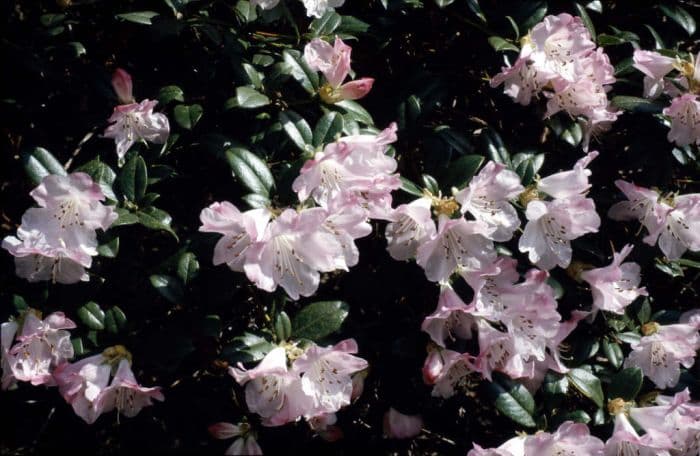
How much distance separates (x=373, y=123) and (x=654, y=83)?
728 mm

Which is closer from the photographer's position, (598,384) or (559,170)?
(598,384)

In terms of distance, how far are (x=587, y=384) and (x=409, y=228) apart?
1.99 ft

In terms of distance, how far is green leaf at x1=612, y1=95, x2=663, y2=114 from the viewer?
6.03 feet

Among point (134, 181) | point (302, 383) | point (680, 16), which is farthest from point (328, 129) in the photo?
point (680, 16)

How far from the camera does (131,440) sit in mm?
1688

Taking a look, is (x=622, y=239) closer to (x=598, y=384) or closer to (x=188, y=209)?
(x=598, y=384)

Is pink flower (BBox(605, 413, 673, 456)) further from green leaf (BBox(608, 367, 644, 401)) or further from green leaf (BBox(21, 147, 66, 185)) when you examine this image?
green leaf (BBox(21, 147, 66, 185))

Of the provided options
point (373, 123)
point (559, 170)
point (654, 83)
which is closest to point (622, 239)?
point (559, 170)

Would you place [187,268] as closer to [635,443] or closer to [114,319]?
[114,319]

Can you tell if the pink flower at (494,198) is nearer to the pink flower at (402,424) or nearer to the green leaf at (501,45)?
the green leaf at (501,45)

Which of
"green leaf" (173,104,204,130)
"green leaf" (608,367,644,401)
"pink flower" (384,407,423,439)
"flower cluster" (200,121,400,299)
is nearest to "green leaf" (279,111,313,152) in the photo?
"flower cluster" (200,121,400,299)

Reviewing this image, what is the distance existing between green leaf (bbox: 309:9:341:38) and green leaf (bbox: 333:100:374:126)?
0.19 meters

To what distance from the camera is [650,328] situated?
70.7 inches

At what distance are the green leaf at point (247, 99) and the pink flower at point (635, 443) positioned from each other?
3.55ft
